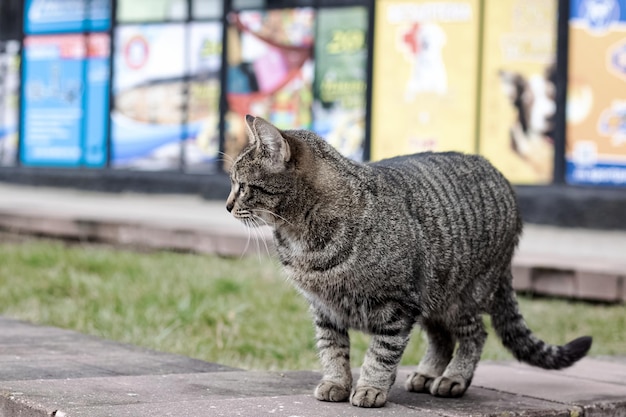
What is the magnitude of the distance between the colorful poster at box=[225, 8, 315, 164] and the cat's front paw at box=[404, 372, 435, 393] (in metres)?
12.1

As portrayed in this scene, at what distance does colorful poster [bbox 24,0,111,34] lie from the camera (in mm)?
20078

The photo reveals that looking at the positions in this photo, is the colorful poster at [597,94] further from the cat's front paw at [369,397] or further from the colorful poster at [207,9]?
the cat's front paw at [369,397]

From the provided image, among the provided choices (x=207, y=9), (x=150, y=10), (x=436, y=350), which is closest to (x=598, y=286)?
(x=436, y=350)

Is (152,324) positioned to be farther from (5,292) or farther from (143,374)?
(143,374)

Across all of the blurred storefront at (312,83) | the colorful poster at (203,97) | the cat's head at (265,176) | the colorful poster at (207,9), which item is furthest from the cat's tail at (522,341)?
the colorful poster at (207,9)

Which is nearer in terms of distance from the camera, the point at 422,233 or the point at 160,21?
the point at 422,233

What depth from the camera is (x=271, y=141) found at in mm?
4430

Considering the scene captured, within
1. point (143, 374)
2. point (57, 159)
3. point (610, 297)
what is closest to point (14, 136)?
point (57, 159)

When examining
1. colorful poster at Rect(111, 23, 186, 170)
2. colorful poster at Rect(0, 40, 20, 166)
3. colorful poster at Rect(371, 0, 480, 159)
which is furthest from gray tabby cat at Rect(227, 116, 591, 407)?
colorful poster at Rect(0, 40, 20, 166)

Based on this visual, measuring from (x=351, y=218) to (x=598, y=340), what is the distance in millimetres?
3375

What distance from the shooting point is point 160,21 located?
62.2ft

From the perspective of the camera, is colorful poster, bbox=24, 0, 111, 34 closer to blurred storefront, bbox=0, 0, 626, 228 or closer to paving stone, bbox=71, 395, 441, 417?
blurred storefront, bbox=0, 0, 626, 228

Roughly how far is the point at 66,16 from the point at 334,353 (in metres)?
17.0

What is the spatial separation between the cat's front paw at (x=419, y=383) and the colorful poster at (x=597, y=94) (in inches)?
378
